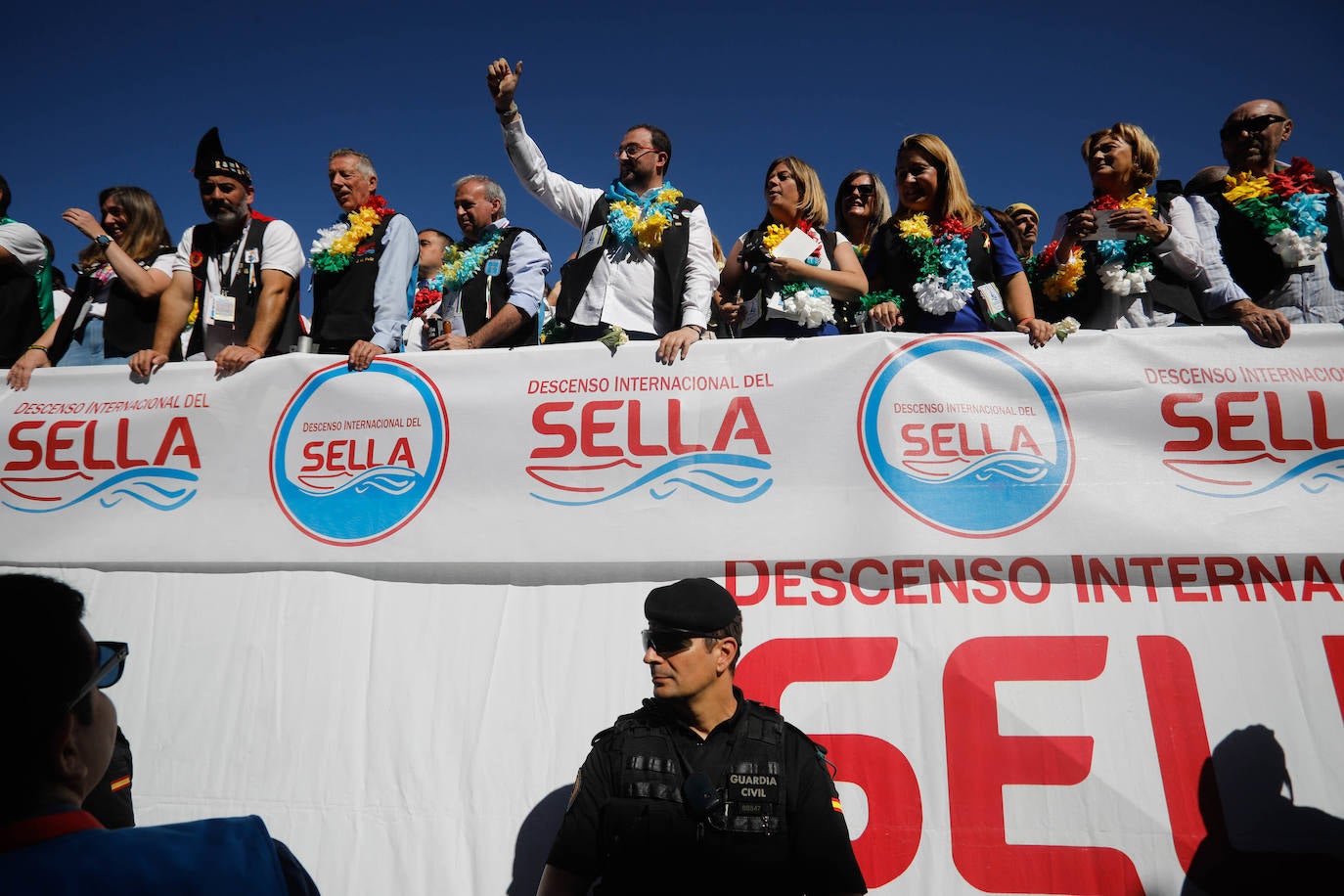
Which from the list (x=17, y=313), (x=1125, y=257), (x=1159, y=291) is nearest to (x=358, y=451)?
(x=17, y=313)

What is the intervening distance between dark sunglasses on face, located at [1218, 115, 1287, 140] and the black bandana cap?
18.0 feet

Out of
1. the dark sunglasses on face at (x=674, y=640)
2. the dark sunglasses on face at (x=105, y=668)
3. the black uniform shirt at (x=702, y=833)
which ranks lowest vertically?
the black uniform shirt at (x=702, y=833)

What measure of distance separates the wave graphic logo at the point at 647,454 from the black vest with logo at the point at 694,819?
4.25ft

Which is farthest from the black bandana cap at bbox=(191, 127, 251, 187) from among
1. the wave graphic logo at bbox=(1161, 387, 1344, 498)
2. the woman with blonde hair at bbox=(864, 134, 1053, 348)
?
the wave graphic logo at bbox=(1161, 387, 1344, 498)

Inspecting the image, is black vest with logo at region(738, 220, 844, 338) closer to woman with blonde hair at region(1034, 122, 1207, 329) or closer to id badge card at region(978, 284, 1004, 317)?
id badge card at region(978, 284, 1004, 317)

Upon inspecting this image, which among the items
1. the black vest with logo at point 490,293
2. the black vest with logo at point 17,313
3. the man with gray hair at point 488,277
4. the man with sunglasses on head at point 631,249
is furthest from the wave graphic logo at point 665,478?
the black vest with logo at point 17,313

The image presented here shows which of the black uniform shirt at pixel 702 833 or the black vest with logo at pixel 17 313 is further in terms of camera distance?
the black vest with logo at pixel 17 313

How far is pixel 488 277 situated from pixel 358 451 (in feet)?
5.33

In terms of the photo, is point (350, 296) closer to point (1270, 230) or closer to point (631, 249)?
point (631, 249)

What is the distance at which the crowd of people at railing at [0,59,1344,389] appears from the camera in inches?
153

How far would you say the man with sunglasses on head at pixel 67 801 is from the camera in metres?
1.16

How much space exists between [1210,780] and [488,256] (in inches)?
172

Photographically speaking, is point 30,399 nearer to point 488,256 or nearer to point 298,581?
point 298,581

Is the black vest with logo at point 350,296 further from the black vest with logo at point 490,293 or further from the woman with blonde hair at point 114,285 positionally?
the woman with blonde hair at point 114,285
